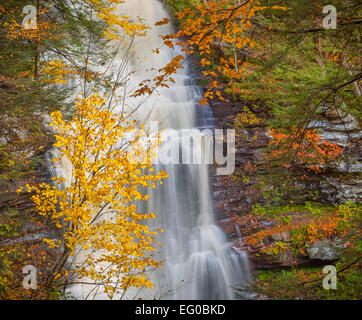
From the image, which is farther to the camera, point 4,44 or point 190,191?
point 190,191

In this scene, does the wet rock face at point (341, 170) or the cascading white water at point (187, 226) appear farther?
the wet rock face at point (341, 170)

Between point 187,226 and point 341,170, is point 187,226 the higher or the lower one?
the lower one

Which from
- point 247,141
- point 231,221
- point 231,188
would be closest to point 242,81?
Answer: point 247,141

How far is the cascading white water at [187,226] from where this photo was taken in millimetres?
6672

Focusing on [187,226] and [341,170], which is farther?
[341,170]

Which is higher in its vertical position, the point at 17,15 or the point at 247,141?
the point at 17,15

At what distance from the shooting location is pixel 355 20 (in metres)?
3.13

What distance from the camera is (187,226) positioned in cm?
798

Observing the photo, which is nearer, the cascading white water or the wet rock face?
the cascading white water

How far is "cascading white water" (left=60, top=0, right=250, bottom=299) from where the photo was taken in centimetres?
667
